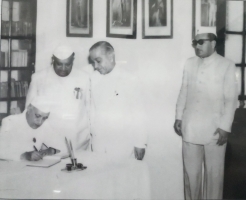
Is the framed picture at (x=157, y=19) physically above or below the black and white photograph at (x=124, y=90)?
above

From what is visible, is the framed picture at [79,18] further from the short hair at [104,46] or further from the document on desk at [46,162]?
the document on desk at [46,162]

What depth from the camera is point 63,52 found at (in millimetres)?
1646

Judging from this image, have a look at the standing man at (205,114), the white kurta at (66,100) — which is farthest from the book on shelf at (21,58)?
the standing man at (205,114)

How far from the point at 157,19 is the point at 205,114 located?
0.64 meters

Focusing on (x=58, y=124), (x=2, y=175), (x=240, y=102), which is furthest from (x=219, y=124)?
(x=2, y=175)

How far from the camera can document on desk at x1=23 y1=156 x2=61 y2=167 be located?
162 centimetres

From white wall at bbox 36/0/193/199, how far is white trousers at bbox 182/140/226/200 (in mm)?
61

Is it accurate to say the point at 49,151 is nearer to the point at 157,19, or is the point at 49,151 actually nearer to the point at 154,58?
the point at 154,58

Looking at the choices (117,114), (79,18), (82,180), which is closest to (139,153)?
(117,114)

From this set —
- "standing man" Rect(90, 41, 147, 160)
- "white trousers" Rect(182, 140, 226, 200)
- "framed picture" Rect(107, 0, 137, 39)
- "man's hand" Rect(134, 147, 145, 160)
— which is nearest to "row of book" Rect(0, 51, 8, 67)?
"standing man" Rect(90, 41, 147, 160)

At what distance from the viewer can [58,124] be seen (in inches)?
64.7

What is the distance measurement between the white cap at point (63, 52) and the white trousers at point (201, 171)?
0.89 meters

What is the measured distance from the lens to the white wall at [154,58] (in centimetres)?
164

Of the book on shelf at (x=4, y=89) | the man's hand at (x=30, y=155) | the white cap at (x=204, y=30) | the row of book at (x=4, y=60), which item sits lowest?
the man's hand at (x=30, y=155)
